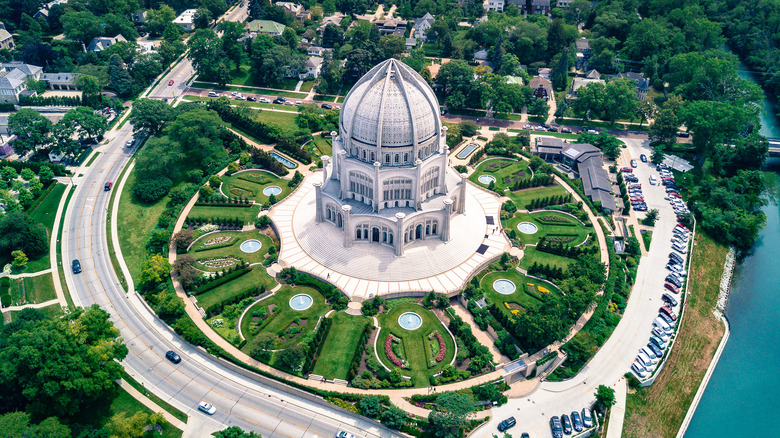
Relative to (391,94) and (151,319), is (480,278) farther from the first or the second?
(151,319)

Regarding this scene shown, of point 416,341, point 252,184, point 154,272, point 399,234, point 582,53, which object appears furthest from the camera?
point 582,53

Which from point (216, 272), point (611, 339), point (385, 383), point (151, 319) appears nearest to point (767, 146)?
point (611, 339)

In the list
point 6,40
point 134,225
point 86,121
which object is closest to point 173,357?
point 134,225

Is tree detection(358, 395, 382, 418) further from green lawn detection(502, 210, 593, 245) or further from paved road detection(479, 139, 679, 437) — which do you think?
green lawn detection(502, 210, 593, 245)

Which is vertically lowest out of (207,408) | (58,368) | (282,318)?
(207,408)

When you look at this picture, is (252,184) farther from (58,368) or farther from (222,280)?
(58,368)

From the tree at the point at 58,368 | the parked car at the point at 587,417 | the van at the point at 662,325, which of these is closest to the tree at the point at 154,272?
the tree at the point at 58,368
